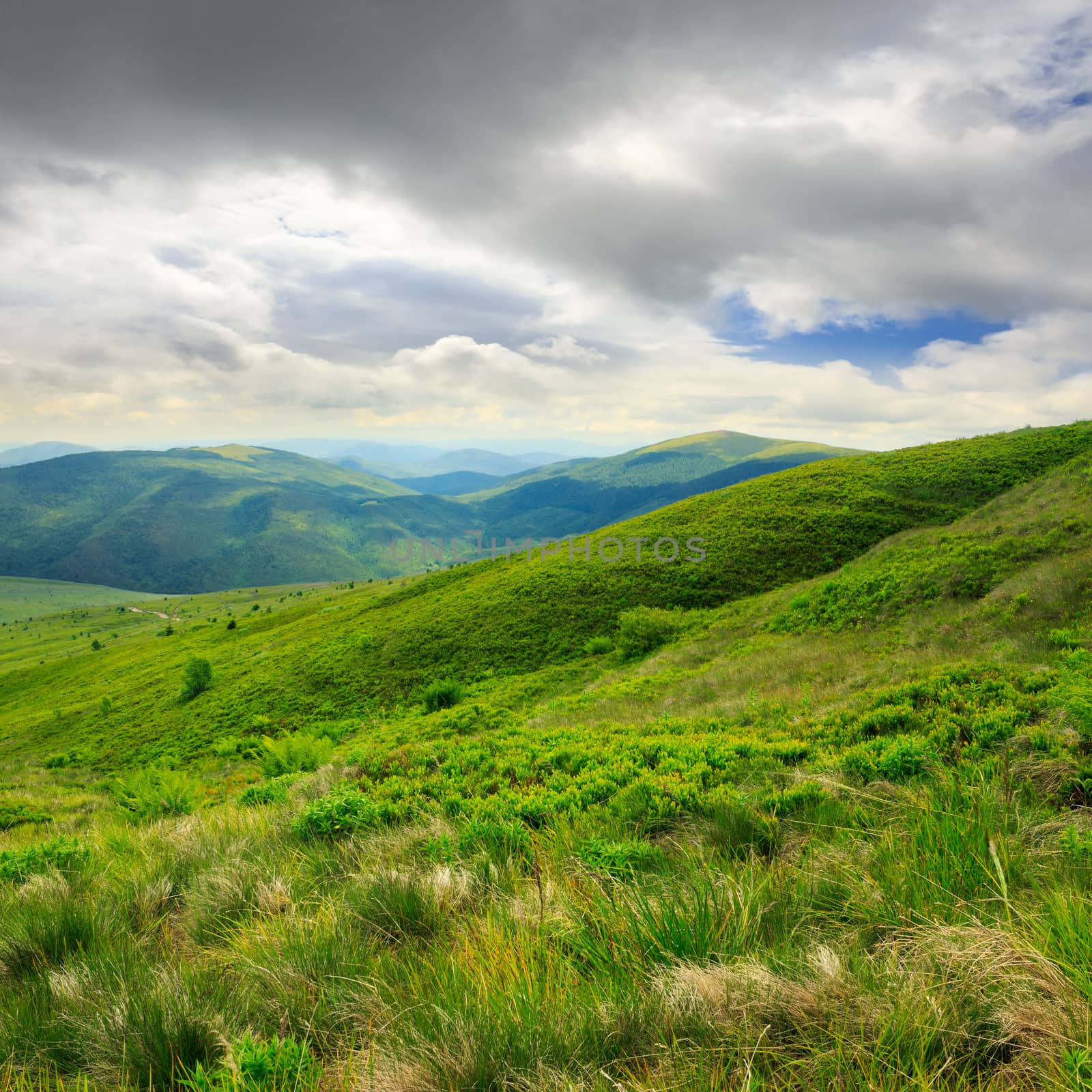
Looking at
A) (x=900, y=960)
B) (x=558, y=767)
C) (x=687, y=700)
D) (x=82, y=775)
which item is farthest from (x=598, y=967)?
(x=82, y=775)

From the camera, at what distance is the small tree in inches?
1254

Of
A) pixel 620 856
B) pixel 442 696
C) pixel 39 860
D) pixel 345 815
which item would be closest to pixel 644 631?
pixel 442 696

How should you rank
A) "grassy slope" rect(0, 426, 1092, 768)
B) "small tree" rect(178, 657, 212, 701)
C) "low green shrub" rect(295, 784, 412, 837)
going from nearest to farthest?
"low green shrub" rect(295, 784, 412, 837) < "grassy slope" rect(0, 426, 1092, 768) < "small tree" rect(178, 657, 212, 701)

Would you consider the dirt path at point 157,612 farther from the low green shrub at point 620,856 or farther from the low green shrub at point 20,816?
the low green shrub at point 620,856

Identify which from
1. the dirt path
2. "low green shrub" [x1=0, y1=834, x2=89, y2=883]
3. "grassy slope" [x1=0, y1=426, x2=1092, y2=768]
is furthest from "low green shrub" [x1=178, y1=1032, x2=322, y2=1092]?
the dirt path

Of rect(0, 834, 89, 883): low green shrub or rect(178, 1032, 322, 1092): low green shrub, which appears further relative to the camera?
rect(0, 834, 89, 883): low green shrub

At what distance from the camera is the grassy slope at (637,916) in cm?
205

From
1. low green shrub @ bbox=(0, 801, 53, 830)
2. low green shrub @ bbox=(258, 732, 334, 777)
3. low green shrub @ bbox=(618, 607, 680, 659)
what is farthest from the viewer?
low green shrub @ bbox=(618, 607, 680, 659)

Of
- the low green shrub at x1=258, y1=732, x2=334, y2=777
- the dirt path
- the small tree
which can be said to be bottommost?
the dirt path

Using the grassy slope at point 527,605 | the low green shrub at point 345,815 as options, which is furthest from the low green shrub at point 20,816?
the grassy slope at point 527,605

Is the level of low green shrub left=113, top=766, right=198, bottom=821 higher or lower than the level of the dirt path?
higher

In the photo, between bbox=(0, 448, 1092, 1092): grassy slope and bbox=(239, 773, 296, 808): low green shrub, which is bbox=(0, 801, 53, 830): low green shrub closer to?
bbox=(0, 448, 1092, 1092): grassy slope

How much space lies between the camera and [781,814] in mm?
4762

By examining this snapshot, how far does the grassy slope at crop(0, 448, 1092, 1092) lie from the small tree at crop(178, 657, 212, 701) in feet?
91.6
